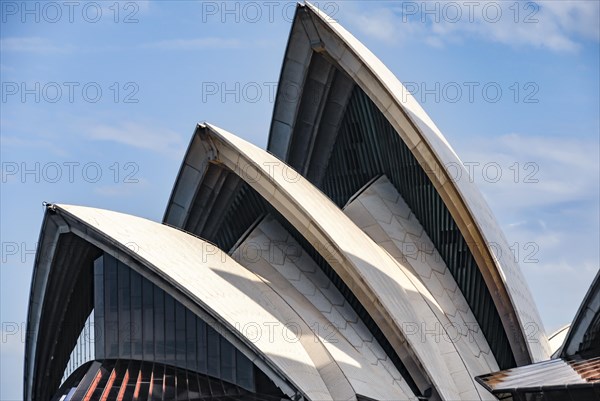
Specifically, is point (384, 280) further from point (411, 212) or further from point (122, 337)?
point (122, 337)

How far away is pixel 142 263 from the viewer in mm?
30969

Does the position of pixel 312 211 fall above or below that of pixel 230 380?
above

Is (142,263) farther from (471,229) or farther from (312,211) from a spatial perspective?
(471,229)

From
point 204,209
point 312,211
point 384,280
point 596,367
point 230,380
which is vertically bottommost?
point 596,367

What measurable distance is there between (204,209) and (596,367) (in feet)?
55.4

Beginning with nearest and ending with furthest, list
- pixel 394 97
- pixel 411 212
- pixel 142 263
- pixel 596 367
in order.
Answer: pixel 596 367 < pixel 142 263 < pixel 394 97 < pixel 411 212

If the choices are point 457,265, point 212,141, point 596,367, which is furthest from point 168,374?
point 596,367

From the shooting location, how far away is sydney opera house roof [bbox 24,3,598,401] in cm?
3080

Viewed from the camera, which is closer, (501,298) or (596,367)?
(596,367)

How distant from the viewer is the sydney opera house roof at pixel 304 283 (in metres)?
30.8

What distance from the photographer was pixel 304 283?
34438mm

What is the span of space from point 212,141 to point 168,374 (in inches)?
288

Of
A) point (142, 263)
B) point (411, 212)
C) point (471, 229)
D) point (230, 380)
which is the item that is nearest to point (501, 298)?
point (471, 229)

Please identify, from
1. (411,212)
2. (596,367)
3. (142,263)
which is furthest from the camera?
(411,212)
